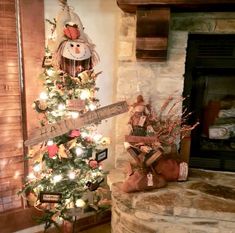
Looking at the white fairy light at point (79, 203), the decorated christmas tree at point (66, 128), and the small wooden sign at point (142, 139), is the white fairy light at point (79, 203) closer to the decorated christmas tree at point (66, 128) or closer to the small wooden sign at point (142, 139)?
the decorated christmas tree at point (66, 128)

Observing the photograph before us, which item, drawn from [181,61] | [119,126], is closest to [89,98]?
[119,126]

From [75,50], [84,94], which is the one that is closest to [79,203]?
[84,94]

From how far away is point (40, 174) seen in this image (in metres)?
2.00

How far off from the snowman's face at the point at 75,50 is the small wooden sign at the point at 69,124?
0.38m

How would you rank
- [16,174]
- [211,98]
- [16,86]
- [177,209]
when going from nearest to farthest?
[177,209]
[16,86]
[16,174]
[211,98]

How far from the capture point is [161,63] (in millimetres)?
2117

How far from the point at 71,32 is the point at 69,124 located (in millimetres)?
602

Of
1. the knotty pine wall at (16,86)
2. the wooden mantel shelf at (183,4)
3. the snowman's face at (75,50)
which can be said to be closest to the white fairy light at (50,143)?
the knotty pine wall at (16,86)

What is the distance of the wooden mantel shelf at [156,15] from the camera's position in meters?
1.78

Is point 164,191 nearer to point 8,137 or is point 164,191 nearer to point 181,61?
point 181,61

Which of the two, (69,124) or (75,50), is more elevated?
(75,50)

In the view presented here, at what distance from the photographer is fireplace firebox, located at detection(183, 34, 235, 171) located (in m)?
2.10

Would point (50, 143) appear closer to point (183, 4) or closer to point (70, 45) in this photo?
point (70, 45)

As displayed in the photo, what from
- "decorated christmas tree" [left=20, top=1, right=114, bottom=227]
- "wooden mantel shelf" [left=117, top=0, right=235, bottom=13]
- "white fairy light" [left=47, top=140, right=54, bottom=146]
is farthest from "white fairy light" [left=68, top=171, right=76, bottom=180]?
"wooden mantel shelf" [left=117, top=0, right=235, bottom=13]
